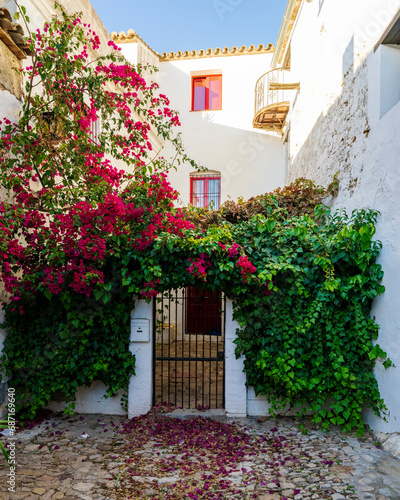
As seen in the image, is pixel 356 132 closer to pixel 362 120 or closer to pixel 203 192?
pixel 362 120

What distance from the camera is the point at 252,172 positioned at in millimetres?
10570

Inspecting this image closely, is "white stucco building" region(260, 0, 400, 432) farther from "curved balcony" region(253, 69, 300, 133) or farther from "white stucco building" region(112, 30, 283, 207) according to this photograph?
"white stucco building" region(112, 30, 283, 207)

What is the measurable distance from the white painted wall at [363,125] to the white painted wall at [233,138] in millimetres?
3243

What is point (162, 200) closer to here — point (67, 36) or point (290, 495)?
point (67, 36)

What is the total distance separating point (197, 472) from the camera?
340 centimetres

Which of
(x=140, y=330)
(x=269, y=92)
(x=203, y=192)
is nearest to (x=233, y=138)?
(x=269, y=92)

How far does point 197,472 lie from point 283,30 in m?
10.1

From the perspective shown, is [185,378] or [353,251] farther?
[185,378]

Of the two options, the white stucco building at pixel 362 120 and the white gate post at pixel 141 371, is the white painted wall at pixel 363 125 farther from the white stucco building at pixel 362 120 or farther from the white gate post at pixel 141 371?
the white gate post at pixel 141 371

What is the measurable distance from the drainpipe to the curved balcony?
46 cm

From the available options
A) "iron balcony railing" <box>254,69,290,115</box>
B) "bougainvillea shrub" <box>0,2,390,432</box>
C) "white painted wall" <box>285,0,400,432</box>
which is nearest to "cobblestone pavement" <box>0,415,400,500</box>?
"bougainvillea shrub" <box>0,2,390,432</box>

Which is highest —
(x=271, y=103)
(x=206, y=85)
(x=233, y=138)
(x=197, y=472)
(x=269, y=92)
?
(x=206, y=85)

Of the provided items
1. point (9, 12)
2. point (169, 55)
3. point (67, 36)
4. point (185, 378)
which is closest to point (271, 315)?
point (185, 378)

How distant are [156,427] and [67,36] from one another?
4.81 meters
